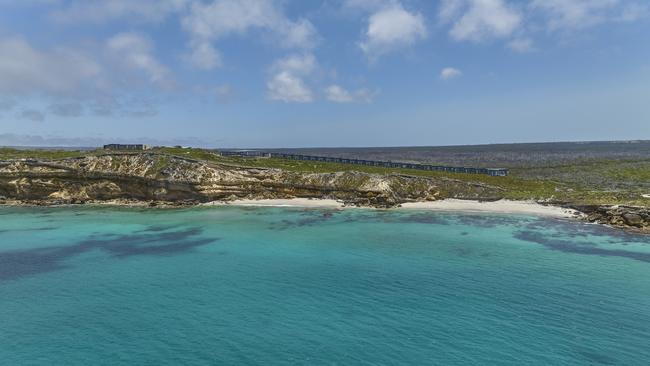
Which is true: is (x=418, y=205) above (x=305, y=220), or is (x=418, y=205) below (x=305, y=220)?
above

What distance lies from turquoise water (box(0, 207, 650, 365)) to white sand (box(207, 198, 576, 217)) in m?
11.9

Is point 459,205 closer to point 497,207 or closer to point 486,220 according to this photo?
point 497,207

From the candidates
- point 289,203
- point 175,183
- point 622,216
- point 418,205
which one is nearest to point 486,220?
point 418,205

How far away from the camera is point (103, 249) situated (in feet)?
160

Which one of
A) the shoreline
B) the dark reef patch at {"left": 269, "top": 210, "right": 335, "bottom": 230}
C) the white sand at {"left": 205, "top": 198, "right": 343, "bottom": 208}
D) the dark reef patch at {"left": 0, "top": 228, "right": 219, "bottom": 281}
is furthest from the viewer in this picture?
the white sand at {"left": 205, "top": 198, "right": 343, "bottom": 208}

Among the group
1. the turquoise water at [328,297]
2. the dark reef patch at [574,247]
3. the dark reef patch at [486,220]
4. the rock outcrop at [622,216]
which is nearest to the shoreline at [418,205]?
the rock outcrop at [622,216]

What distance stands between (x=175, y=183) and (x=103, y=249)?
3968cm

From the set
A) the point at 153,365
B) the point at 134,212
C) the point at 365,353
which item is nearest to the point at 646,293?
the point at 365,353

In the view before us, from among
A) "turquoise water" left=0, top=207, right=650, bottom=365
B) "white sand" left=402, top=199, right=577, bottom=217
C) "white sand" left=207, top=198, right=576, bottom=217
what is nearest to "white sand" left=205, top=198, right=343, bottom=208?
"white sand" left=207, top=198, right=576, bottom=217

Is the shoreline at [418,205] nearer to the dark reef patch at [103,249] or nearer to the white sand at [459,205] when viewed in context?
the white sand at [459,205]

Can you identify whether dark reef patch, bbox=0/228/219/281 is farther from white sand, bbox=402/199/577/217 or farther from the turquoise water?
white sand, bbox=402/199/577/217

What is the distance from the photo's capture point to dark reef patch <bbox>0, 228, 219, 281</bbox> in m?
41.6

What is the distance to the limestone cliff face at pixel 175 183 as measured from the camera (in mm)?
87000

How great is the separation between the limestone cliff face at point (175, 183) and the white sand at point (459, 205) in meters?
3.91
